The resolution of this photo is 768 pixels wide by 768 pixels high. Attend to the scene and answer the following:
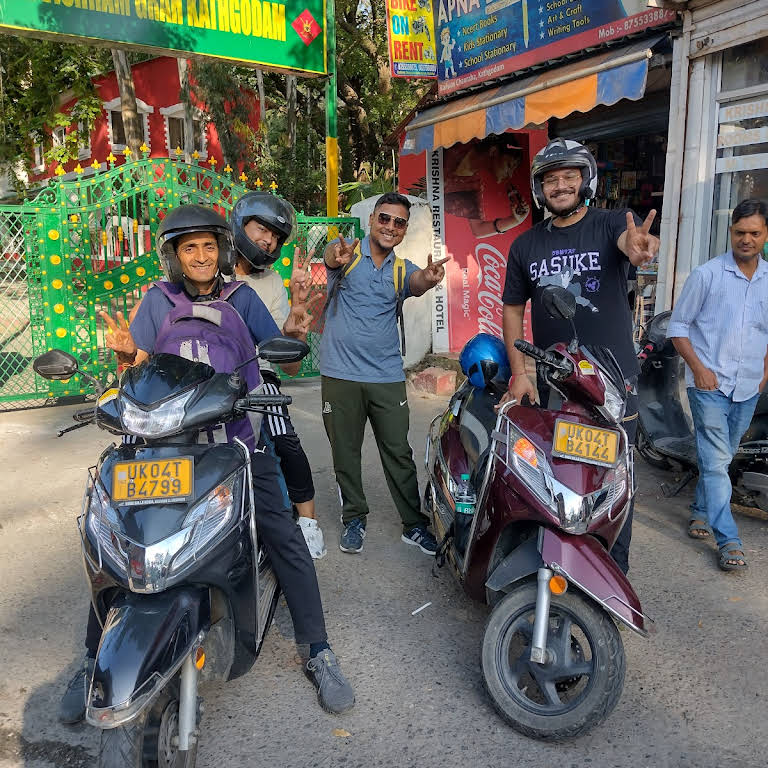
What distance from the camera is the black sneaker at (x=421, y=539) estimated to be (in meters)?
3.91

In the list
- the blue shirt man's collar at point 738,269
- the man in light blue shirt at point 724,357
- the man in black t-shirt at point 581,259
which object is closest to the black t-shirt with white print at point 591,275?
the man in black t-shirt at point 581,259

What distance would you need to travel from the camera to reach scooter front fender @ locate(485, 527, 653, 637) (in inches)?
90.3

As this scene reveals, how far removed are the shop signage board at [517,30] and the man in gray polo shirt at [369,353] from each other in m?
3.50

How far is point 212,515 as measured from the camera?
7.02 ft

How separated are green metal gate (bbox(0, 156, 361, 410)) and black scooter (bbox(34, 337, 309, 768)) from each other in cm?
512

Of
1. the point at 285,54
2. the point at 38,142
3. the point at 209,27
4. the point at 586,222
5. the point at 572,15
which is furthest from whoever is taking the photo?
the point at 38,142

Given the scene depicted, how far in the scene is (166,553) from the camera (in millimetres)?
2010

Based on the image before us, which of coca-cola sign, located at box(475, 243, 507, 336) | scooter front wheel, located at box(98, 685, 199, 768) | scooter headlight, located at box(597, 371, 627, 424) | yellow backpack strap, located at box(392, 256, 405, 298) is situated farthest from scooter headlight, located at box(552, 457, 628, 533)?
coca-cola sign, located at box(475, 243, 507, 336)

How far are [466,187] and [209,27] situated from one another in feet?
11.1

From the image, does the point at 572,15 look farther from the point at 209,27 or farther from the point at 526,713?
the point at 526,713

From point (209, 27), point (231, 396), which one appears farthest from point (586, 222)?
point (209, 27)

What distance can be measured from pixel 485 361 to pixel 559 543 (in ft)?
4.04

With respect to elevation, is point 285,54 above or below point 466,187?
above

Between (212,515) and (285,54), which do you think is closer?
(212,515)
